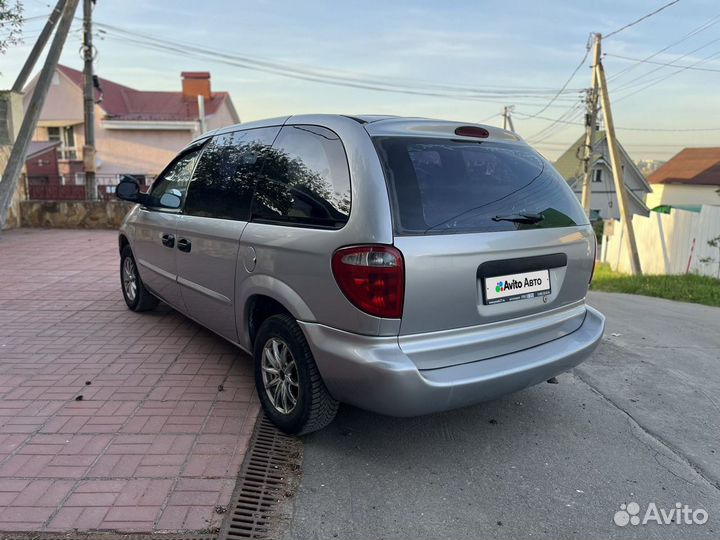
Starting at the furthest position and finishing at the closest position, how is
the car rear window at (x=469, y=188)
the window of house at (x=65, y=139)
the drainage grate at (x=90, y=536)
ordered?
the window of house at (x=65, y=139) → the car rear window at (x=469, y=188) → the drainage grate at (x=90, y=536)

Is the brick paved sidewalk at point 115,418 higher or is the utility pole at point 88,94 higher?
the utility pole at point 88,94

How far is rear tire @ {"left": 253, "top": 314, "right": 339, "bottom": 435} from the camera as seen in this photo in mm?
2863

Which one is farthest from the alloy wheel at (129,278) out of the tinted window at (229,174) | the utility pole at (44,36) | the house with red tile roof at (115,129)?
the house with red tile roof at (115,129)

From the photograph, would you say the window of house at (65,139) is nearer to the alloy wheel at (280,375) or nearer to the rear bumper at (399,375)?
the alloy wheel at (280,375)

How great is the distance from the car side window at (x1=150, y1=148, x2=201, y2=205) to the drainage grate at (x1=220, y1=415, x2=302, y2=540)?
2.09 m

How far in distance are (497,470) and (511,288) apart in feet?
3.20

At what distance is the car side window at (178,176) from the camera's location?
427 centimetres

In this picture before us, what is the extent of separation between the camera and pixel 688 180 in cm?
4872

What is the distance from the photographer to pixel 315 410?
289 cm

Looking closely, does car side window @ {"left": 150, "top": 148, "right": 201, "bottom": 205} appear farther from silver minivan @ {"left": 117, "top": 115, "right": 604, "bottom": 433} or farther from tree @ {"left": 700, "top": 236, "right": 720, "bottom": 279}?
tree @ {"left": 700, "top": 236, "right": 720, "bottom": 279}

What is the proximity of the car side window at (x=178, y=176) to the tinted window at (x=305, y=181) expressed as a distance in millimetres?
1218

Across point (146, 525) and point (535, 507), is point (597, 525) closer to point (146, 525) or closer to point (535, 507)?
point (535, 507)

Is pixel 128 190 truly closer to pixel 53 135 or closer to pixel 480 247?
pixel 480 247

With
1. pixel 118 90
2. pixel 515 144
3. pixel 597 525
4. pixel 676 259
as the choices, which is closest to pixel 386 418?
pixel 597 525
